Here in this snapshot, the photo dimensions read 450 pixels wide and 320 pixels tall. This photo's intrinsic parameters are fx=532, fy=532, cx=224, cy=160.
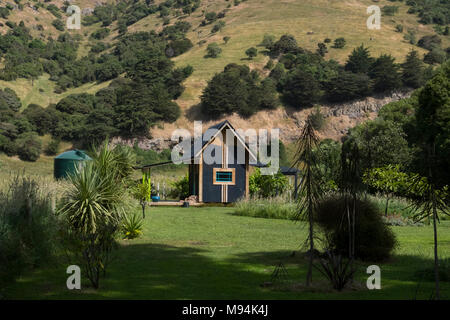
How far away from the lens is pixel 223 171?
1406 inches

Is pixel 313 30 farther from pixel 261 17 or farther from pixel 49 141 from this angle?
pixel 49 141

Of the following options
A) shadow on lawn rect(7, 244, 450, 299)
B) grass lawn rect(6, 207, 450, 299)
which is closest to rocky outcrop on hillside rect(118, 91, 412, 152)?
grass lawn rect(6, 207, 450, 299)

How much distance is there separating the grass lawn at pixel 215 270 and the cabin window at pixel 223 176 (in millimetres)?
16414

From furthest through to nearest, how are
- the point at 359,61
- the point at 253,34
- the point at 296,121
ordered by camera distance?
the point at 253,34 < the point at 359,61 < the point at 296,121

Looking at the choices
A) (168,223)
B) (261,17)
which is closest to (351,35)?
(261,17)

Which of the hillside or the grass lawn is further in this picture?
the hillside

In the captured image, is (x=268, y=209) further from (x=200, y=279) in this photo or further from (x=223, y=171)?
(x=200, y=279)

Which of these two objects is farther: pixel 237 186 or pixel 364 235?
pixel 237 186

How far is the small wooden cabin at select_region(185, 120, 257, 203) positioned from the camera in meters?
35.3

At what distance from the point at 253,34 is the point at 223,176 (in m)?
71.6

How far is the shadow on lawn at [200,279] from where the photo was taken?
8852 millimetres

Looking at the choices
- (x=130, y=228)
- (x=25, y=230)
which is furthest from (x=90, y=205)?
(x=130, y=228)

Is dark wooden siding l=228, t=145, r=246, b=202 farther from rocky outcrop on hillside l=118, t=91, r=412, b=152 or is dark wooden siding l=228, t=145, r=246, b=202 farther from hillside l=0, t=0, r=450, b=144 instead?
hillside l=0, t=0, r=450, b=144
